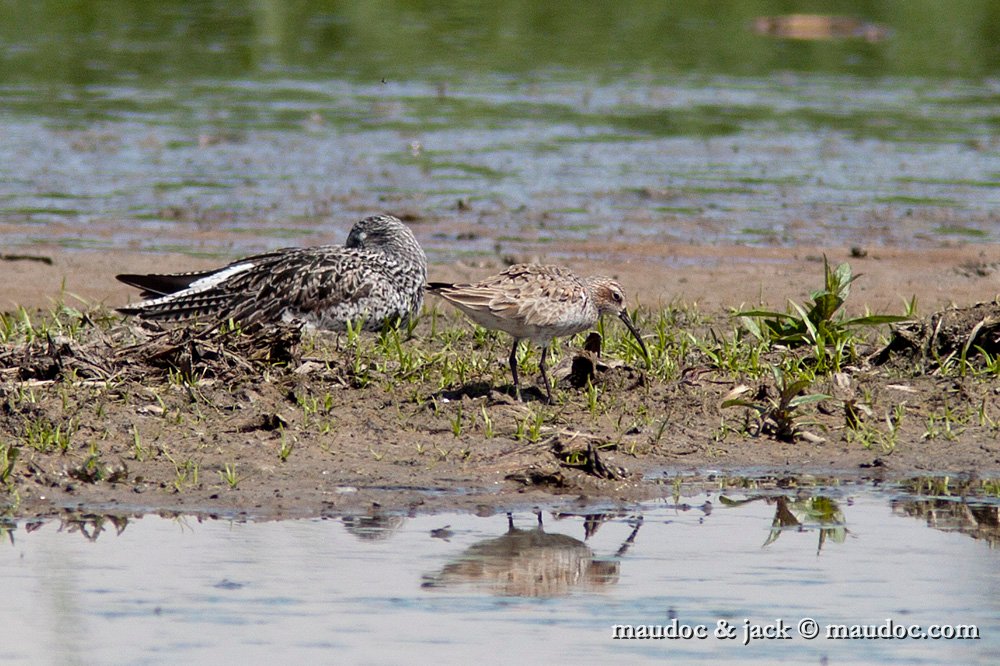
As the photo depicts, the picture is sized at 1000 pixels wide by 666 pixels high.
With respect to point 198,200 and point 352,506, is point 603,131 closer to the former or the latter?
point 198,200

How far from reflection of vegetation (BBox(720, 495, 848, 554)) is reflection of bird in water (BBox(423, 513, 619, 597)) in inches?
26.7

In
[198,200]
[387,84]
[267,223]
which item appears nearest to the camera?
[267,223]

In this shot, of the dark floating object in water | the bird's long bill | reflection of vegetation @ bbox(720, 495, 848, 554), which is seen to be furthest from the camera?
the dark floating object in water

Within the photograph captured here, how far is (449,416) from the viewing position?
7473mm

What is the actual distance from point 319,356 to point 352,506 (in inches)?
77.7

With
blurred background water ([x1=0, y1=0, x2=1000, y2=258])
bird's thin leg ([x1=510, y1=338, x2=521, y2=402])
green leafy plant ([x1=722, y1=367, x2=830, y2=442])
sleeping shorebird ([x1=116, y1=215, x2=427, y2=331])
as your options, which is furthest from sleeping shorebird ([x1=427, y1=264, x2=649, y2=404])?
blurred background water ([x1=0, y1=0, x2=1000, y2=258])

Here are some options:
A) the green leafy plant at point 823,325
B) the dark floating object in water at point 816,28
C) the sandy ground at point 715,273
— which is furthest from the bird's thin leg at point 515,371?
the dark floating object in water at point 816,28

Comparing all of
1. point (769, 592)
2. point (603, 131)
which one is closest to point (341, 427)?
point (769, 592)

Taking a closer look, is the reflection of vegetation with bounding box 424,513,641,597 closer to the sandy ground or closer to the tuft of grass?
the tuft of grass

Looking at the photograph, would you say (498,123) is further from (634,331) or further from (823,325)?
(634,331)

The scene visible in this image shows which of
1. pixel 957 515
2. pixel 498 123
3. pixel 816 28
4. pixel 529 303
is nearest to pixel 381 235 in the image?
pixel 529 303

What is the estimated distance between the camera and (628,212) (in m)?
14.4

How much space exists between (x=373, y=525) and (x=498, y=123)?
12.7 meters

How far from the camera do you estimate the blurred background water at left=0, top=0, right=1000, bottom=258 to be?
14.1 meters
